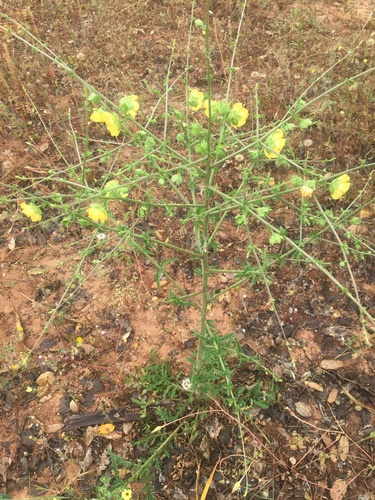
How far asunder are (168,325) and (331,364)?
1.14 metres

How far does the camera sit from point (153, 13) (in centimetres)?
536

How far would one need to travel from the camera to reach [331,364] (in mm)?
2967

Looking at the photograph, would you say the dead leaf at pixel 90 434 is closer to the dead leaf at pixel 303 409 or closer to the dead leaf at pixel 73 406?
the dead leaf at pixel 73 406

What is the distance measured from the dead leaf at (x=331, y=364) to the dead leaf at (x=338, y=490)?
675 mm

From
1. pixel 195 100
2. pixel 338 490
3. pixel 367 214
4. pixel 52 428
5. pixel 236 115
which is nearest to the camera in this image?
pixel 236 115

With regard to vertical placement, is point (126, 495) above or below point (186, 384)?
above

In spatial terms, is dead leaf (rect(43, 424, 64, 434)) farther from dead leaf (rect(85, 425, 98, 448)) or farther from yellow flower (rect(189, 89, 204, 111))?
yellow flower (rect(189, 89, 204, 111))

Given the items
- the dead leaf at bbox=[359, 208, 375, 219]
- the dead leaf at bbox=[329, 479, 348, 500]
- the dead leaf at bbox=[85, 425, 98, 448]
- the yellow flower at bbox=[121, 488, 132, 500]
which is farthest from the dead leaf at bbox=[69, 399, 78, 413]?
the dead leaf at bbox=[359, 208, 375, 219]

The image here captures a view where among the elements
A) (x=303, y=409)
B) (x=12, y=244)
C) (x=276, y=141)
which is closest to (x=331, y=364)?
(x=303, y=409)

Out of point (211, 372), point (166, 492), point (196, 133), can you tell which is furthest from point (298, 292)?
point (196, 133)

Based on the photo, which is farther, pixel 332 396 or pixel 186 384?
pixel 332 396

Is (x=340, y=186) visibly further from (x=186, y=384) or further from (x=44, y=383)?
(x=44, y=383)

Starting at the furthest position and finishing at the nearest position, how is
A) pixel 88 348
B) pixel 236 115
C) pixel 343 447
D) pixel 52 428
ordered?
pixel 88 348
pixel 52 428
pixel 343 447
pixel 236 115

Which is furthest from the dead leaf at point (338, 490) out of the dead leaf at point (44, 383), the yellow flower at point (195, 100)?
the yellow flower at point (195, 100)
